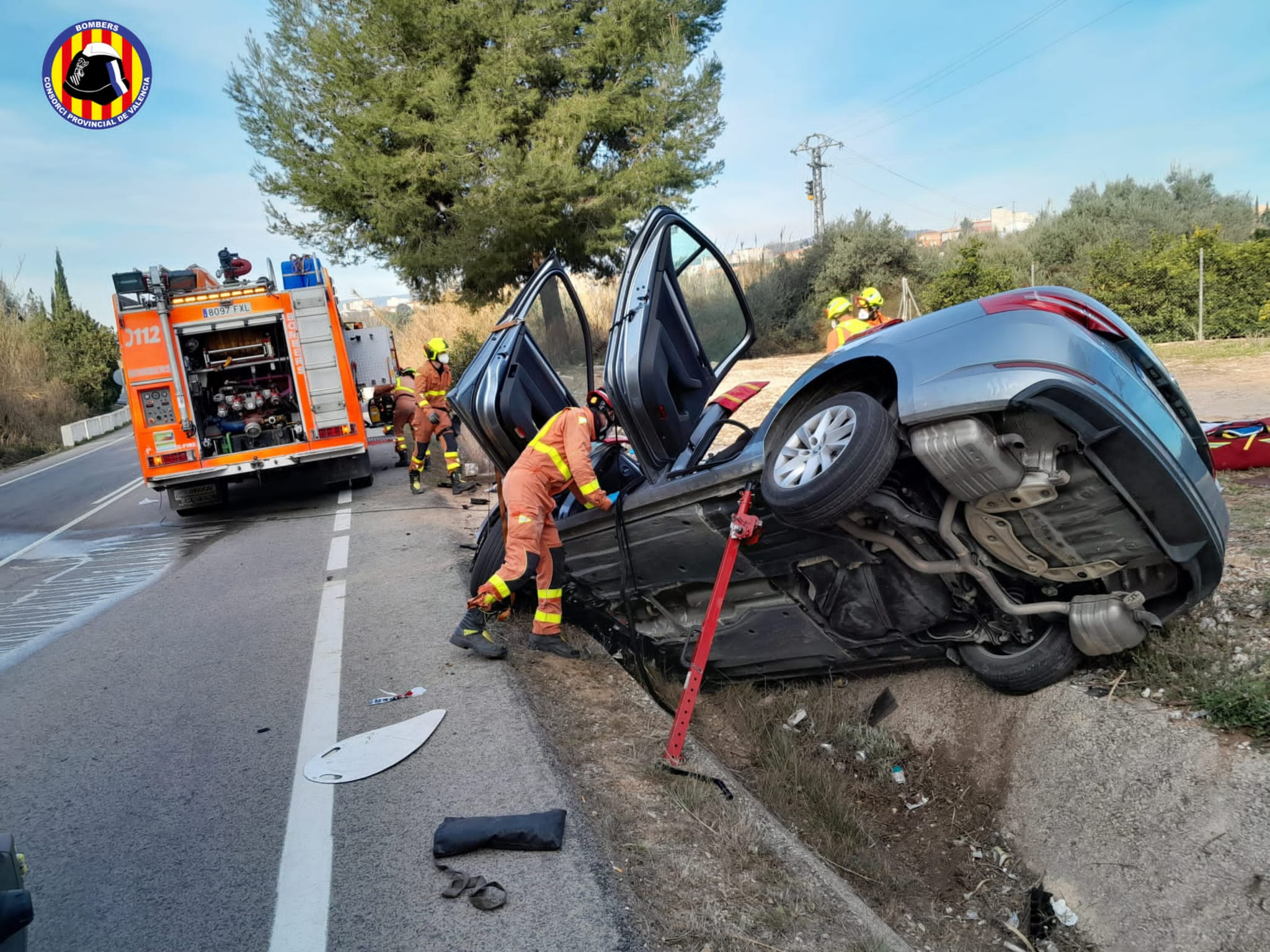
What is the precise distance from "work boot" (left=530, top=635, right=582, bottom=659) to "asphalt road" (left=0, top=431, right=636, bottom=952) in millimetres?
314

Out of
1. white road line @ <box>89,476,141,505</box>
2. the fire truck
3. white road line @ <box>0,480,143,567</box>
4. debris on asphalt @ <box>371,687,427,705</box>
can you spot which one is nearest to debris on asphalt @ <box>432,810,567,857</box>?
debris on asphalt @ <box>371,687,427,705</box>

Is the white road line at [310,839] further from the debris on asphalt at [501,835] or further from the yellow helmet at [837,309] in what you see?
the yellow helmet at [837,309]

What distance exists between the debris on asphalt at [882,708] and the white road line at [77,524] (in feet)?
16.3

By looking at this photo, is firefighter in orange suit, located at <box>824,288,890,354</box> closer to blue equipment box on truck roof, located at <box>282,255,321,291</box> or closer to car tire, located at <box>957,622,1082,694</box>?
car tire, located at <box>957,622,1082,694</box>

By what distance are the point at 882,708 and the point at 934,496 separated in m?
1.45

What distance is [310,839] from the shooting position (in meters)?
3.14

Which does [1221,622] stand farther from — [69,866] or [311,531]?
[311,531]

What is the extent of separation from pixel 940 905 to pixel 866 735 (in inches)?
39.7

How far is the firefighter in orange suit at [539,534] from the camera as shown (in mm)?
4891

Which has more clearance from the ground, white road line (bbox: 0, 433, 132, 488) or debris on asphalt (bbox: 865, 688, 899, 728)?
white road line (bbox: 0, 433, 132, 488)

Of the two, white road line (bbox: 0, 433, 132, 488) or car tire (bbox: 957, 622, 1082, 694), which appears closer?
car tire (bbox: 957, 622, 1082, 694)

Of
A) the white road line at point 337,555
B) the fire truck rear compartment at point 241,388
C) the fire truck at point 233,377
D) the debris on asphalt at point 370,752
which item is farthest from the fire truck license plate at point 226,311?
the debris on asphalt at point 370,752

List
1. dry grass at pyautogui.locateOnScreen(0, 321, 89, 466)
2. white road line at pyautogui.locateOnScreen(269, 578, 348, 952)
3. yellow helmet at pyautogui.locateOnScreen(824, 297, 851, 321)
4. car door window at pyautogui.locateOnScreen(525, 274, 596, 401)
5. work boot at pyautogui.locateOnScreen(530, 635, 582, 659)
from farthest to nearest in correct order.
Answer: dry grass at pyautogui.locateOnScreen(0, 321, 89, 466), yellow helmet at pyautogui.locateOnScreen(824, 297, 851, 321), car door window at pyautogui.locateOnScreen(525, 274, 596, 401), work boot at pyautogui.locateOnScreen(530, 635, 582, 659), white road line at pyautogui.locateOnScreen(269, 578, 348, 952)

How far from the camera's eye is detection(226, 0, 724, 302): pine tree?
18.7 metres
